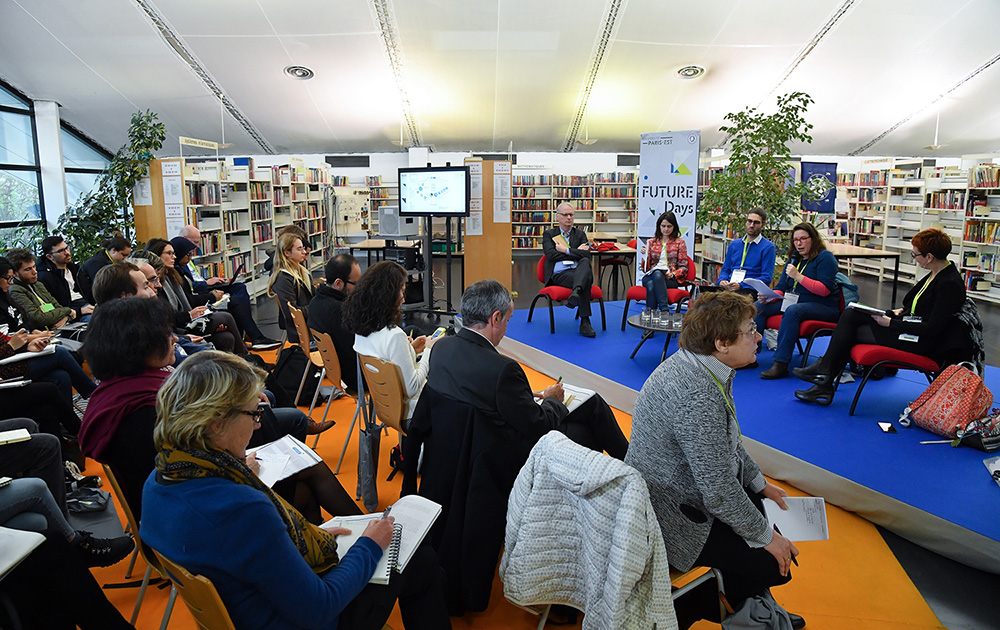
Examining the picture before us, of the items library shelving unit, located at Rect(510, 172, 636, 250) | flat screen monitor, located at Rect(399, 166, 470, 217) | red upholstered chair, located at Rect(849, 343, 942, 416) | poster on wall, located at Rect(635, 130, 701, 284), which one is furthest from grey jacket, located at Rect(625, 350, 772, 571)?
library shelving unit, located at Rect(510, 172, 636, 250)

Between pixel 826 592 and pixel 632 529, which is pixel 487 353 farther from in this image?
pixel 826 592

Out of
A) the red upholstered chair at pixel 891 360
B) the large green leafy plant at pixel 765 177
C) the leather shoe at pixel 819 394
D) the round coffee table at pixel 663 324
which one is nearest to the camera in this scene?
the red upholstered chair at pixel 891 360

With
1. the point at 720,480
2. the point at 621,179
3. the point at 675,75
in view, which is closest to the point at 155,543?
the point at 720,480

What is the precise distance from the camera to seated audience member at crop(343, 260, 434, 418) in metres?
2.76

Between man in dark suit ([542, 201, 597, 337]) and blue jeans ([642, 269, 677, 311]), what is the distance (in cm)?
53

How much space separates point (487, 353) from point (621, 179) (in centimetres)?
1249

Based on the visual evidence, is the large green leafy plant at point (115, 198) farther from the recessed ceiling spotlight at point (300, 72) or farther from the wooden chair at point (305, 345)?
the wooden chair at point (305, 345)

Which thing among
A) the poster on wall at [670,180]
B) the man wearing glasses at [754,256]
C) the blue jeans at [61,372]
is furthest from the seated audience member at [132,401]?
the poster on wall at [670,180]

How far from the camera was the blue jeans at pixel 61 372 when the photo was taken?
3.52m

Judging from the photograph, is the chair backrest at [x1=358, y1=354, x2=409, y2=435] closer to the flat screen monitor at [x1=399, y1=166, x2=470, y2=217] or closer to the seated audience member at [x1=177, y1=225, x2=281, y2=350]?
the seated audience member at [x1=177, y1=225, x2=281, y2=350]

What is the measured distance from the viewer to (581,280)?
5578 mm

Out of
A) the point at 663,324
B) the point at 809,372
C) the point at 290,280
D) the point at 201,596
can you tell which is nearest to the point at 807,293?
the point at 809,372

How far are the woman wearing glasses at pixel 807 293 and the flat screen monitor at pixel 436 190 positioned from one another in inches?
131

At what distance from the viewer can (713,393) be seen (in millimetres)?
1714
